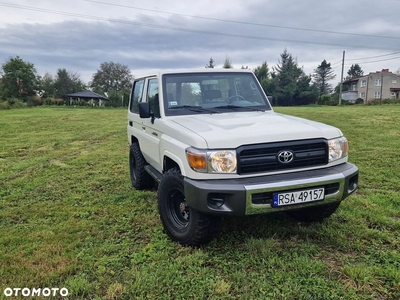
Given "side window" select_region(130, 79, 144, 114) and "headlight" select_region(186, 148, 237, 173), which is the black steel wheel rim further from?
"side window" select_region(130, 79, 144, 114)

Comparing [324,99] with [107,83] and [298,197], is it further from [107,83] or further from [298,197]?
[298,197]

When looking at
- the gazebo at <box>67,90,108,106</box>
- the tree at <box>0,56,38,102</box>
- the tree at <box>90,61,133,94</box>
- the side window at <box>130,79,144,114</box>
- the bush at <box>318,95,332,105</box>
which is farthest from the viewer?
the tree at <box>90,61,133,94</box>

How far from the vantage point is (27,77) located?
52.9 meters

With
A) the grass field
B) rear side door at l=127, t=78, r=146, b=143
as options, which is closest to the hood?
the grass field

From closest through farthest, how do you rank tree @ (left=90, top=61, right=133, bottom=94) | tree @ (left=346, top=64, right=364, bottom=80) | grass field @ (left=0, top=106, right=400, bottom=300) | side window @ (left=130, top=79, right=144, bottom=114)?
grass field @ (left=0, top=106, right=400, bottom=300)
side window @ (left=130, top=79, right=144, bottom=114)
tree @ (left=90, top=61, right=133, bottom=94)
tree @ (left=346, top=64, right=364, bottom=80)

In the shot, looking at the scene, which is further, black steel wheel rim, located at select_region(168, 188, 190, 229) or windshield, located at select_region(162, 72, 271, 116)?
windshield, located at select_region(162, 72, 271, 116)

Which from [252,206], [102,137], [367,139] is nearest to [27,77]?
[102,137]

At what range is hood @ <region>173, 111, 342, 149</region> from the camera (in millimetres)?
2814

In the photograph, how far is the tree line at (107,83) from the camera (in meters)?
48.5

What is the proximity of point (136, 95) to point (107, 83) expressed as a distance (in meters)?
62.3

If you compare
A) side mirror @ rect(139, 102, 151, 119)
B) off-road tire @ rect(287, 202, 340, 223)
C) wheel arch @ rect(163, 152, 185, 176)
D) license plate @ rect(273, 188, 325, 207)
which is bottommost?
off-road tire @ rect(287, 202, 340, 223)

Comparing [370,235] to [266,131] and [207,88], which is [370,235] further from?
[207,88]

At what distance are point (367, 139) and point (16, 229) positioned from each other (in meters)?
9.67

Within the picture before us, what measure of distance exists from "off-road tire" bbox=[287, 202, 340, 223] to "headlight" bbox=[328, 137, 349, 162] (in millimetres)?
630
